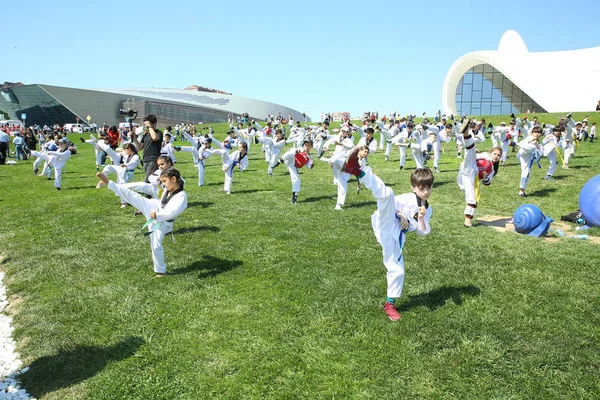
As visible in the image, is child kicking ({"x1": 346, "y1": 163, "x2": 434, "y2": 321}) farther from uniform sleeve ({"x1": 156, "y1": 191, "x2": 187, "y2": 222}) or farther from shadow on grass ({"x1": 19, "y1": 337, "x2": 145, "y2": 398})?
shadow on grass ({"x1": 19, "y1": 337, "x2": 145, "y2": 398})

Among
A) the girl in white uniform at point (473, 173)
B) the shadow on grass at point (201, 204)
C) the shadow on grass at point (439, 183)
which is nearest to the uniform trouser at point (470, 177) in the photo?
the girl in white uniform at point (473, 173)

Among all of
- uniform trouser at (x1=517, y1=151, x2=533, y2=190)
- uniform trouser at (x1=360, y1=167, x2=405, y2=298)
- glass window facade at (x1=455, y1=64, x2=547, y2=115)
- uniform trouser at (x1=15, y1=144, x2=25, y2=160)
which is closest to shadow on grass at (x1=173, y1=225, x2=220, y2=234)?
uniform trouser at (x1=360, y1=167, x2=405, y2=298)

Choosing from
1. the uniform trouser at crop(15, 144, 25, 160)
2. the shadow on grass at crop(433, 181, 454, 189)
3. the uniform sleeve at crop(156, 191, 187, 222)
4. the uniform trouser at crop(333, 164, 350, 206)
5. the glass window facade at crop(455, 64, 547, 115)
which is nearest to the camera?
the uniform sleeve at crop(156, 191, 187, 222)

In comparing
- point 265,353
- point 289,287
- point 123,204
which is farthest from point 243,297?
point 123,204

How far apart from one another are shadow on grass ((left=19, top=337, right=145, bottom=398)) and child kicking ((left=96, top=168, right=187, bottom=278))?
6.32 feet

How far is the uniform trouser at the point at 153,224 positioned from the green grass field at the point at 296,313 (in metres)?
0.34

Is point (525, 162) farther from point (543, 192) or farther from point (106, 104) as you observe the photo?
point (106, 104)

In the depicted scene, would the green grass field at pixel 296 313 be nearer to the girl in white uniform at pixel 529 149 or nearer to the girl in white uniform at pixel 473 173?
the girl in white uniform at pixel 473 173

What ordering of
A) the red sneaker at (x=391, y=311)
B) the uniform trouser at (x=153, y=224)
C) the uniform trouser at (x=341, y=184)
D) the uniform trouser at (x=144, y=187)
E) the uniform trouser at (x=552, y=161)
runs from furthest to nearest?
the uniform trouser at (x=552, y=161) → the uniform trouser at (x=341, y=184) → the uniform trouser at (x=144, y=187) → the uniform trouser at (x=153, y=224) → the red sneaker at (x=391, y=311)

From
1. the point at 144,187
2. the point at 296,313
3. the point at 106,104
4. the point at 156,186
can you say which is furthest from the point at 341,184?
the point at 106,104

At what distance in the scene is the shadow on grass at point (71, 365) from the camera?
4.39 meters

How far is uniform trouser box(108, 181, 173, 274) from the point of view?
6547 millimetres

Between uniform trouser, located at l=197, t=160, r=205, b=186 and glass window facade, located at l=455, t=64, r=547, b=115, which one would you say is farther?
glass window facade, located at l=455, t=64, r=547, b=115

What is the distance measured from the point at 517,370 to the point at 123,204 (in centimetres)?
1168
